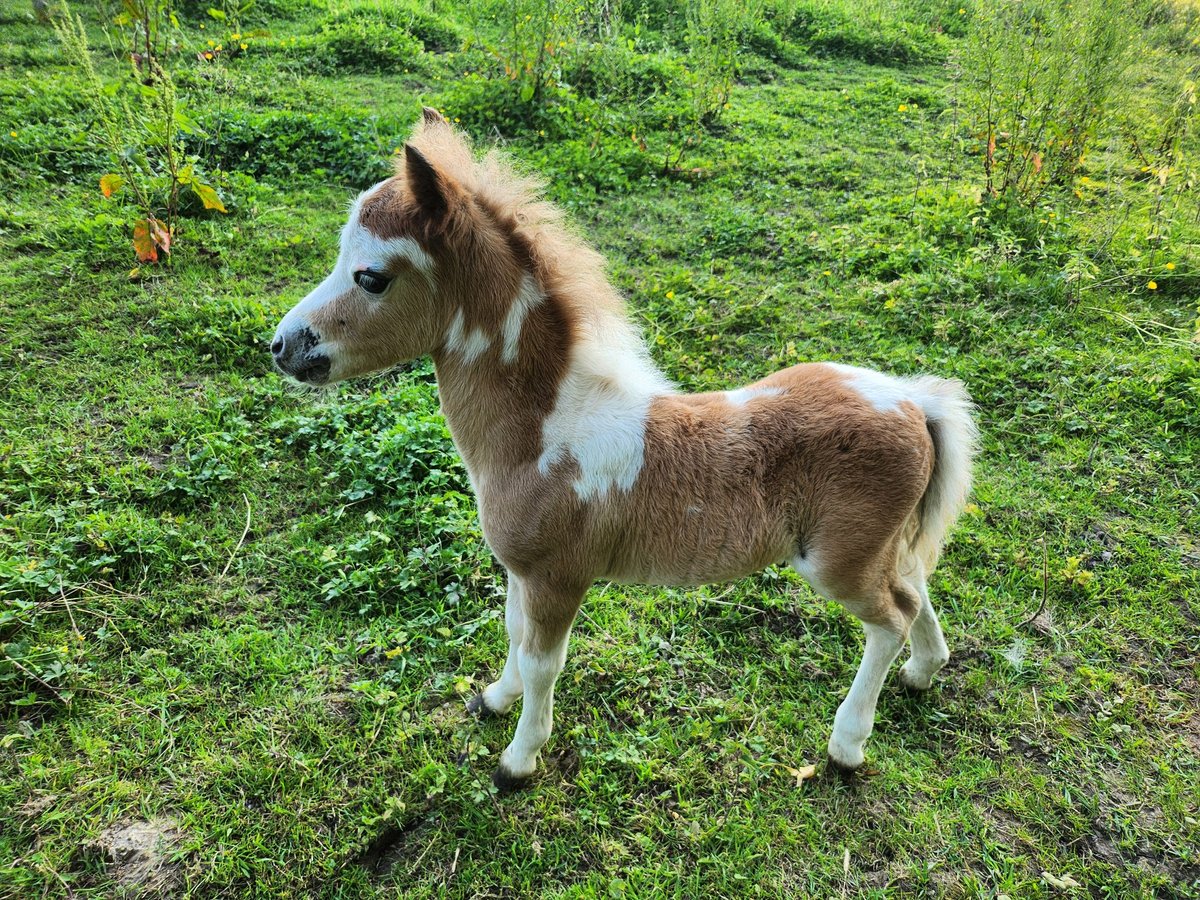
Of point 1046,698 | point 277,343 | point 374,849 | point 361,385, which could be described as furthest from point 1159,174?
point 374,849

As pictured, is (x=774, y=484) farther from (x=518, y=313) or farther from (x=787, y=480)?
(x=518, y=313)

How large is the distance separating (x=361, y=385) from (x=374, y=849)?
282cm

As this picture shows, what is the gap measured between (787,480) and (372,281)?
4.93 ft

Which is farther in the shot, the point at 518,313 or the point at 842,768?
the point at 842,768

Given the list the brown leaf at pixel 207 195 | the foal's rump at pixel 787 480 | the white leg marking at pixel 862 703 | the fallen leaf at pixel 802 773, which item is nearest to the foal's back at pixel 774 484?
the foal's rump at pixel 787 480

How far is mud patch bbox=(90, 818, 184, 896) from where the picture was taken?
2.21m

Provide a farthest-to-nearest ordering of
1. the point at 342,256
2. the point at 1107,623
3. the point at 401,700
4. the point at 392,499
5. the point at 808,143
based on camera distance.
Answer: the point at 808,143 → the point at 392,499 → the point at 1107,623 → the point at 401,700 → the point at 342,256

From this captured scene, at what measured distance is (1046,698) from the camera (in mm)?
2928

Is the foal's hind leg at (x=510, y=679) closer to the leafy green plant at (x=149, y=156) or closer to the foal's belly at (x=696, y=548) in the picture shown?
the foal's belly at (x=696, y=548)

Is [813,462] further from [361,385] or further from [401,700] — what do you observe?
[361,385]

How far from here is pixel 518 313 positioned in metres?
2.21

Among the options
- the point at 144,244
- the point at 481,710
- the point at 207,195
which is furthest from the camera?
the point at 207,195

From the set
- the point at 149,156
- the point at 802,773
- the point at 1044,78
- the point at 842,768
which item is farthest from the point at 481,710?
the point at 1044,78

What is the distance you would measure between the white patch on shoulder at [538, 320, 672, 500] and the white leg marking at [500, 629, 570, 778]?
24.4 inches
